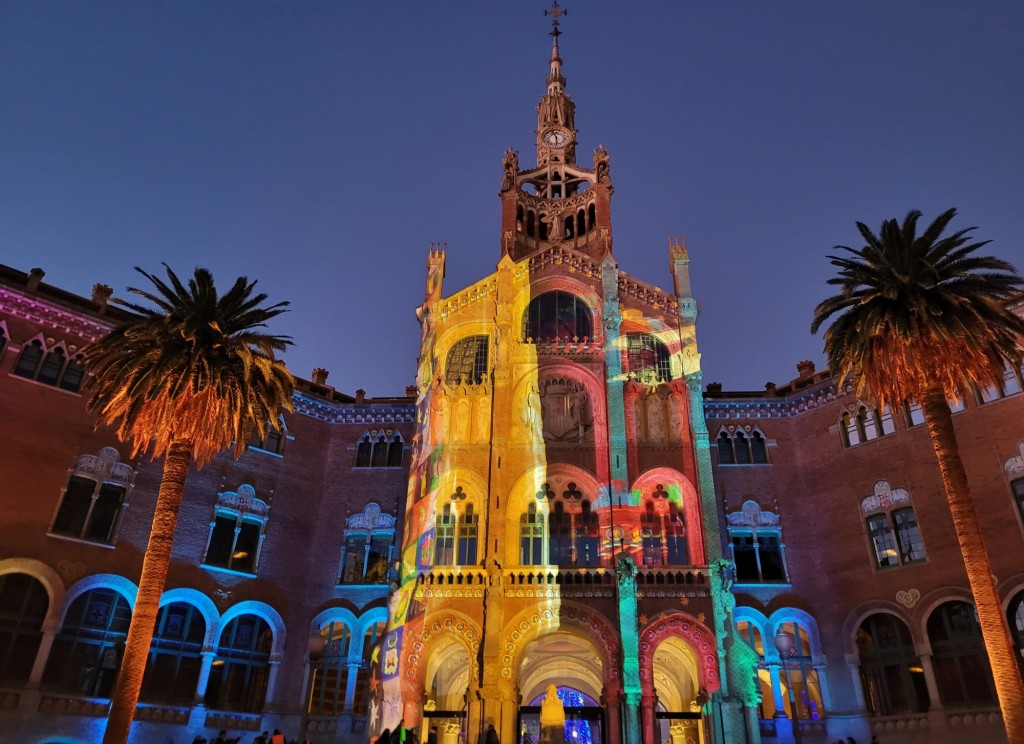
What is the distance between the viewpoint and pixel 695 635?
28.8 metres

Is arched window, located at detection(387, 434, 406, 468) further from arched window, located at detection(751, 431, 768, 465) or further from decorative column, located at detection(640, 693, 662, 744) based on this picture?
arched window, located at detection(751, 431, 768, 465)

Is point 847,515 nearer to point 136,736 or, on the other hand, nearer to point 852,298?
point 852,298

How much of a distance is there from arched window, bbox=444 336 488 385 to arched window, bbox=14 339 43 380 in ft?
54.5

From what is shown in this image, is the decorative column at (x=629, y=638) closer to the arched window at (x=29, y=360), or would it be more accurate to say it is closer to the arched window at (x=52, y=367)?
the arched window at (x=52, y=367)

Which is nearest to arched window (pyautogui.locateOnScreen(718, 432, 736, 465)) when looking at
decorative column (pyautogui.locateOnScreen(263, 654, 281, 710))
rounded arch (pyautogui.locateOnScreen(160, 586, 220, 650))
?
decorative column (pyautogui.locateOnScreen(263, 654, 281, 710))

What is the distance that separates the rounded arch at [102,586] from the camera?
27.6 m

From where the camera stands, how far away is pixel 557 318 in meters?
37.1

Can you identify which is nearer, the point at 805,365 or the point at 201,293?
the point at 201,293

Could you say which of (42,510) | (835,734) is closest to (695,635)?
(835,734)

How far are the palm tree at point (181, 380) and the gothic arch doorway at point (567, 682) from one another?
14.1m

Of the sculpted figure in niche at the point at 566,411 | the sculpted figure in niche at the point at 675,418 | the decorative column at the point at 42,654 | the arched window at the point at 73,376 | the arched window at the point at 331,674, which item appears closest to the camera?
the decorative column at the point at 42,654

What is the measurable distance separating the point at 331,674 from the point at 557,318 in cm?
1934

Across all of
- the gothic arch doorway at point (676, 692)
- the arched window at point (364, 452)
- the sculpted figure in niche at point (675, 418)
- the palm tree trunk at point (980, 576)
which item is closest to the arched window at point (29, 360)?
the arched window at point (364, 452)

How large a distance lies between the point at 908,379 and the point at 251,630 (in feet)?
89.5
